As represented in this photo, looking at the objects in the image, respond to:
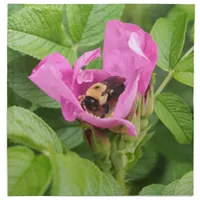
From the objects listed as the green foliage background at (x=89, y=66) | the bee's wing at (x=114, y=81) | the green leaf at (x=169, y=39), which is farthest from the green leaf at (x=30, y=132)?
the green leaf at (x=169, y=39)

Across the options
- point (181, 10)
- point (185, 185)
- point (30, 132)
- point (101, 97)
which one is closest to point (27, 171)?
point (30, 132)

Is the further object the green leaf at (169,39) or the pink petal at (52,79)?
the green leaf at (169,39)

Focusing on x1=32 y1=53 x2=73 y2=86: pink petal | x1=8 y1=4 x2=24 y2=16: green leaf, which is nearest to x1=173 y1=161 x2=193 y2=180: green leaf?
x1=32 y1=53 x2=73 y2=86: pink petal

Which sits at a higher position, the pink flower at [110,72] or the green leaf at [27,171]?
the pink flower at [110,72]

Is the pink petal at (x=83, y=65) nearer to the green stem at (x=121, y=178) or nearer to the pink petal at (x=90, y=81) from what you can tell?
the pink petal at (x=90, y=81)

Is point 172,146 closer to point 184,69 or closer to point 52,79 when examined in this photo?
point 184,69
